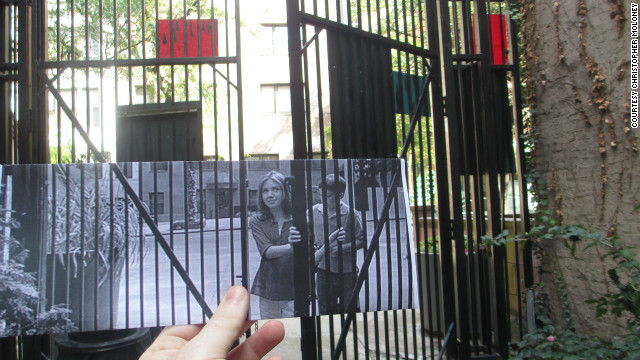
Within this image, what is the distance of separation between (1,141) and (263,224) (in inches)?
106

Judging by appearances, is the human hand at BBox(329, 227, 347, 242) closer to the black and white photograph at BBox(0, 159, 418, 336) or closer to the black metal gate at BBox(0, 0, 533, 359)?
the black and white photograph at BBox(0, 159, 418, 336)

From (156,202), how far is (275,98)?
1855 centimetres

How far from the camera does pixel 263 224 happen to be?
1.21 meters

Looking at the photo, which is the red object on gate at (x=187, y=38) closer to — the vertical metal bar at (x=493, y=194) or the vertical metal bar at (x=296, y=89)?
the vertical metal bar at (x=296, y=89)

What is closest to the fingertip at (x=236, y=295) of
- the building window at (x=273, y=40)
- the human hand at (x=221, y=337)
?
the human hand at (x=221, y=337)

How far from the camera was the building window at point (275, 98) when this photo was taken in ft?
62.3

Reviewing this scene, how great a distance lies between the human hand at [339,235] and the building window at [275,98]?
714 inches

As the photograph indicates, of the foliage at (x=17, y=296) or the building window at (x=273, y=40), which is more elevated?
the building window at (x=273, y=40)

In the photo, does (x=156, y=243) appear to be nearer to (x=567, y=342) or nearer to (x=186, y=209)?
(x=186, y=209)

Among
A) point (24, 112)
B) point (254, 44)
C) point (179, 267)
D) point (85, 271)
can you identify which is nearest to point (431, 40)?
point (179, 267)

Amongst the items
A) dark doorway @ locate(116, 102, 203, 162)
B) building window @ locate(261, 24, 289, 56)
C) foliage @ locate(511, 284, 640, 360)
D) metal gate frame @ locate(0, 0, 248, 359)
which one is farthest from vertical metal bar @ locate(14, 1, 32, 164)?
building window @ locate(261, 24, 289, 56)

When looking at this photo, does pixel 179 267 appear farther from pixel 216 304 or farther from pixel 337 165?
pixel 337 165

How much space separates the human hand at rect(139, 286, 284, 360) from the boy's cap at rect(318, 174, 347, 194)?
408 millimetres

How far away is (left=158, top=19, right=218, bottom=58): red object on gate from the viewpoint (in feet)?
9.73
